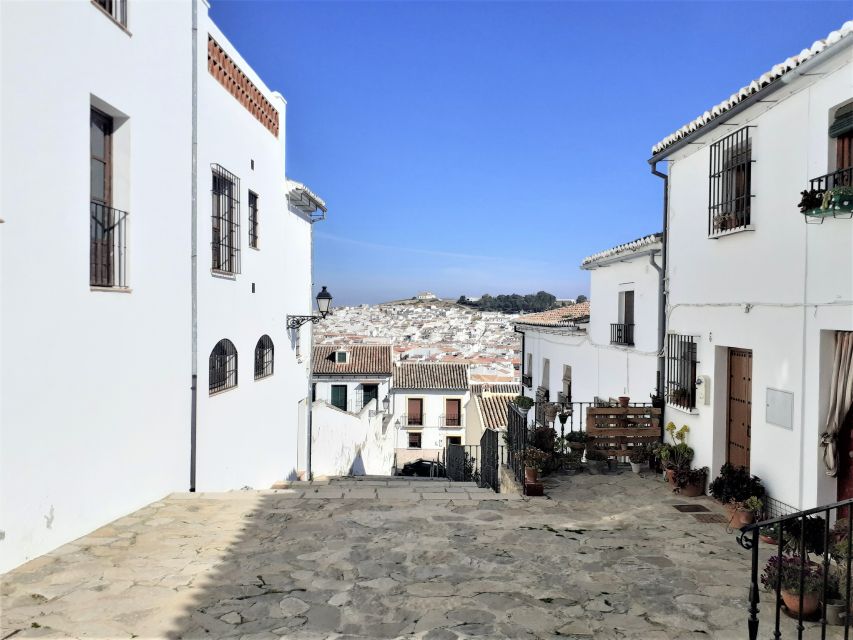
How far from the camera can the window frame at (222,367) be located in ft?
30.6

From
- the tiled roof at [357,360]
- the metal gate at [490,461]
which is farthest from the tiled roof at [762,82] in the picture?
the tiled roof at [357,360]

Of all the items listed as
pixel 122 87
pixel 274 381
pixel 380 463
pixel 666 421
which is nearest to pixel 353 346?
pixel 380 463

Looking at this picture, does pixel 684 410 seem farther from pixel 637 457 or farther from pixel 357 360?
pixel 357 360

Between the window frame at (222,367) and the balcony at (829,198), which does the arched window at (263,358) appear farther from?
the balcony at (829,198)

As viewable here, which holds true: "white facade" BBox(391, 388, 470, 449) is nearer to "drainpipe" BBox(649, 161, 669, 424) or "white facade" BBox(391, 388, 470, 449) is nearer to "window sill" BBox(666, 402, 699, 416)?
"drainpipe" BBox(649, 161, 669, 424)

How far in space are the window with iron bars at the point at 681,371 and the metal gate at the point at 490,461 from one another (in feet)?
10.0

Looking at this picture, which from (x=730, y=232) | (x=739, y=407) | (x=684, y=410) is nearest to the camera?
(x=730, y=232)

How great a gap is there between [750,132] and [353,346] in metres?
30.0

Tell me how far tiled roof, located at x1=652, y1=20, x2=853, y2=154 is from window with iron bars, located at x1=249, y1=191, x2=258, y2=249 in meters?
7.17

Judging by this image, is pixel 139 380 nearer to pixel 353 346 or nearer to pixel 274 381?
pixel 274 381

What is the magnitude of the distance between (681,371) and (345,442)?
37.4 feet

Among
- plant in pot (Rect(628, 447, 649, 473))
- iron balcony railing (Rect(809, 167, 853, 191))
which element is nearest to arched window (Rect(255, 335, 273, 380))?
plant in pot (Rect(628, 447, 649, 473))

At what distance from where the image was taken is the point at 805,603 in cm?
434

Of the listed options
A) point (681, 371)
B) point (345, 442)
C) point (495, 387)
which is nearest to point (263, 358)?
point (345, 442)
